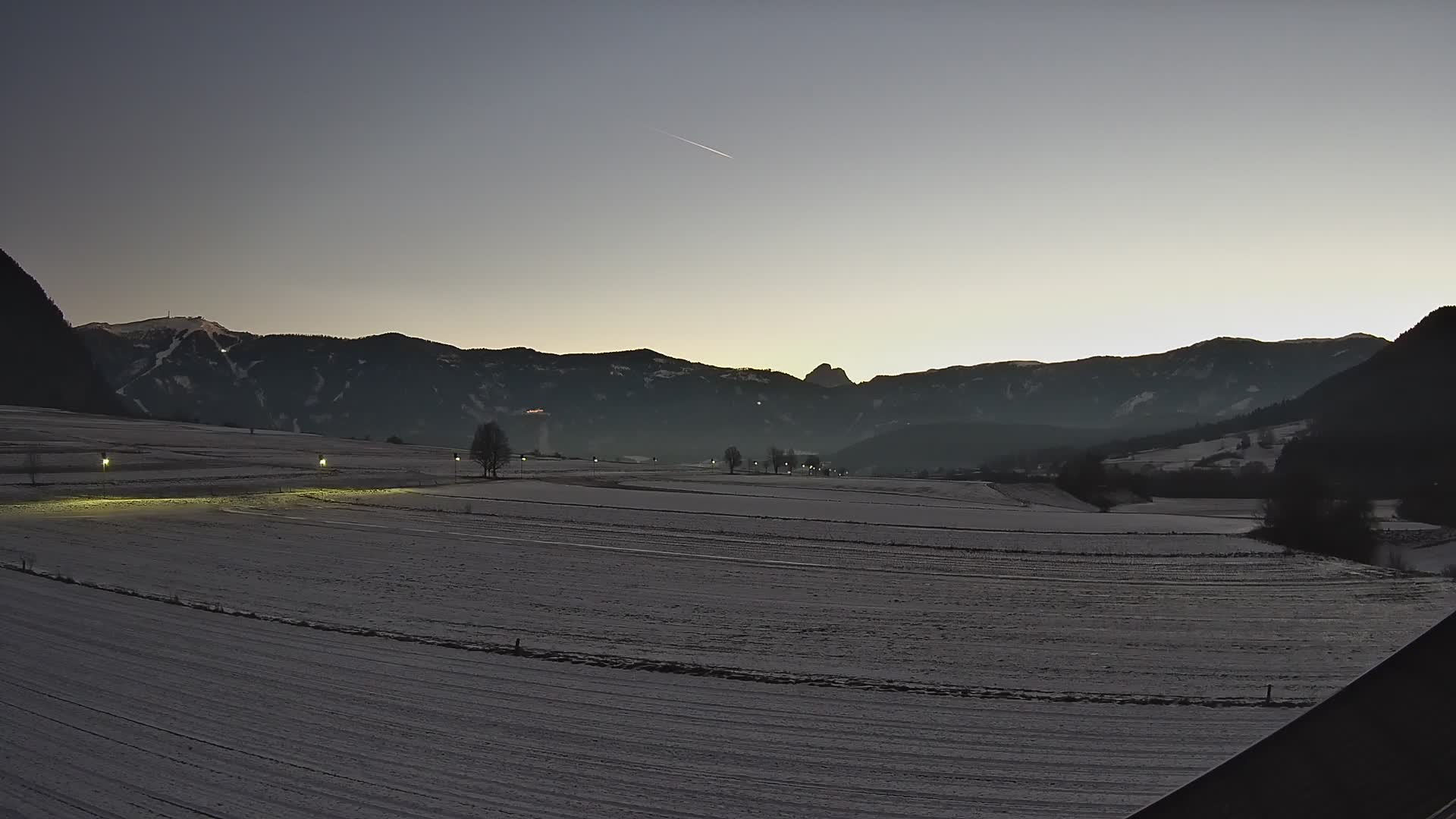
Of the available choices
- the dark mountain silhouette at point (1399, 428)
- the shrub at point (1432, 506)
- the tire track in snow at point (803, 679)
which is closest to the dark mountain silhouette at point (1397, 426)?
the dark mountain silhouette at point (1399, 428)

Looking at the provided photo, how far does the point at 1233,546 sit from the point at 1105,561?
13338 mm

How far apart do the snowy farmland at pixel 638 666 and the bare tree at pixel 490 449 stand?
5513 cm

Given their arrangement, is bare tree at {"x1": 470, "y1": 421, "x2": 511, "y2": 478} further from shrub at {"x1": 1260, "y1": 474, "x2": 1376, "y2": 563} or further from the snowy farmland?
shrub at {"x1": 1260, "y1": 474, "x2": 1376, "y2": 563}

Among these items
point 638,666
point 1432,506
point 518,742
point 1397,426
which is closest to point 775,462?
point 1397,426

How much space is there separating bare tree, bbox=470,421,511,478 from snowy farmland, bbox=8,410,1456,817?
55126mm

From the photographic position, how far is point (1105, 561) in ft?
145

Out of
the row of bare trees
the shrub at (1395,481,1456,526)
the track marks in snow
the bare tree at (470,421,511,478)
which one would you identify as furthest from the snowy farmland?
the row of bare trees

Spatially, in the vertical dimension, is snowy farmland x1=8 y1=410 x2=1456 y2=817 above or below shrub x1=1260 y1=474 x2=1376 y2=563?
below

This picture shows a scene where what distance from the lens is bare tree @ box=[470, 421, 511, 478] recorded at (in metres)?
107

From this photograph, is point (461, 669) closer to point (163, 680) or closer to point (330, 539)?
point (163, 680)

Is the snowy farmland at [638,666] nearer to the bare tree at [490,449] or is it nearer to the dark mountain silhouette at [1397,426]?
the dark mountain silhouette at [1397,426]

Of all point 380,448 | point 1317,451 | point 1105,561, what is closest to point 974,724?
point 1105,561

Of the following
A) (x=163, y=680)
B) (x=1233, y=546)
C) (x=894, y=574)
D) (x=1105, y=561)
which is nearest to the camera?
(x=163, y=680)

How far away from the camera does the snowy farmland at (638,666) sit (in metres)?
13.9
